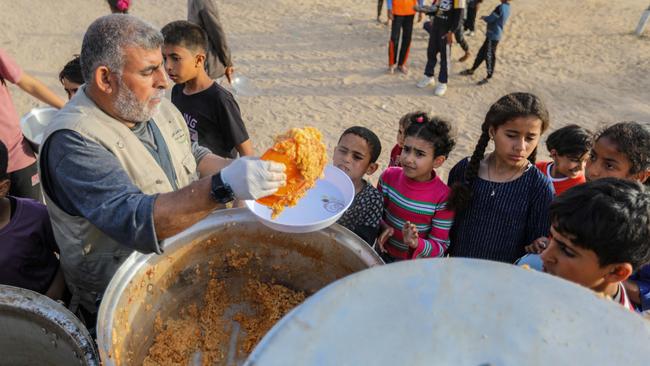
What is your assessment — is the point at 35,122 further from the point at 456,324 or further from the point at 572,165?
the point at 572,165

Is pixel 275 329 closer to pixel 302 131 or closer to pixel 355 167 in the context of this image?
pixel 302 131

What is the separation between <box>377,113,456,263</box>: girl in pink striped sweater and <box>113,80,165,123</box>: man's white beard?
1.46m

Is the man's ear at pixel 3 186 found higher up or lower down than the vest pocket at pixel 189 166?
lower down

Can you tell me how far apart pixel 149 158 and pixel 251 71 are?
6.38 m

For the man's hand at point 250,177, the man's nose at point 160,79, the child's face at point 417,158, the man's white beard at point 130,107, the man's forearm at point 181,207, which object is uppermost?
the man's nose at point 160,79

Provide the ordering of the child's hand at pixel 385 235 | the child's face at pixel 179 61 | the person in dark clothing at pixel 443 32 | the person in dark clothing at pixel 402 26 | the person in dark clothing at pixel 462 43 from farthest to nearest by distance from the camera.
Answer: the person in dark clothing at pixel 462 43
the person in dark clothing at pixel 402 26
the person in dark clothing at pixel 443 32
the child's face at pixel 179 61
the child's hand at pixel 385 235

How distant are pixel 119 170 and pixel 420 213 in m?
1.67

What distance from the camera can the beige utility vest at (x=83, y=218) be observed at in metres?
1.84

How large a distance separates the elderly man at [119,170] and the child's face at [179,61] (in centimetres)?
106

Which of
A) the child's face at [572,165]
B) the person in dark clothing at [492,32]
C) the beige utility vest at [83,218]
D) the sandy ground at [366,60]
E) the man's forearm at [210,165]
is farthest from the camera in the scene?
the person in dark clothing at [492,32]

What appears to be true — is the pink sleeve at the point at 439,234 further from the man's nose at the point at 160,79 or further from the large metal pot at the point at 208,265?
the man's nose at the point at 160,79

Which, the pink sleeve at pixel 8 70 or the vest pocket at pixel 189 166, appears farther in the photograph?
the pink sleeve at pixel 8 70

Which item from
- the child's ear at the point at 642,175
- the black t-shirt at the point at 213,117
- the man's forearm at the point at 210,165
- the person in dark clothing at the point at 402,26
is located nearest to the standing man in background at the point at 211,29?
the black t-shirt at the point at 213,117

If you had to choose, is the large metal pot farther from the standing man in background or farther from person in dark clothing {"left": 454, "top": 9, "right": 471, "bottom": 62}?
person in dark clothing {"left": 454, "top": 9, "right": 471, "bottom": 62}
